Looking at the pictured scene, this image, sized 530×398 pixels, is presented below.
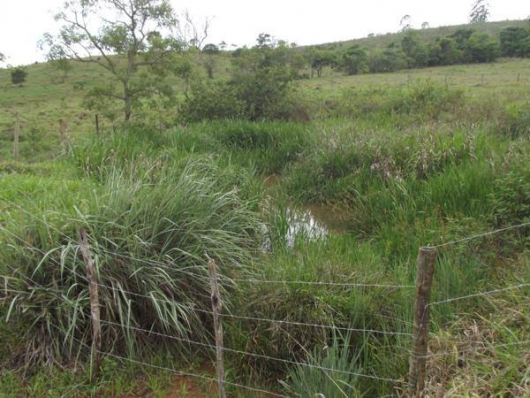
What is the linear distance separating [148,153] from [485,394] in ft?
21.9

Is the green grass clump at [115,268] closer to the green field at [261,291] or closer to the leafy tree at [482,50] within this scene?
the green field at [261,291]

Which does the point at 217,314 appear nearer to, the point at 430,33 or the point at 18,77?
the point at 18,77

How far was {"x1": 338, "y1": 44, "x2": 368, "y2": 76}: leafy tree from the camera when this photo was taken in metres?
34.6

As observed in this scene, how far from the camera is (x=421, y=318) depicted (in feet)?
7.32

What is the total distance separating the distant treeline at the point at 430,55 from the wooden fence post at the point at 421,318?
33354 millimetres

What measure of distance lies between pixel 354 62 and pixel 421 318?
34881 millimetres

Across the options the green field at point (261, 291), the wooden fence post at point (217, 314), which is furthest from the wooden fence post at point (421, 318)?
the wooden fence post at point (217, 314)

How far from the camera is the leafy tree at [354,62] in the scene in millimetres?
34566

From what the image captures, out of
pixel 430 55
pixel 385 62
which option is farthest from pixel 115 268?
pixel 430 55

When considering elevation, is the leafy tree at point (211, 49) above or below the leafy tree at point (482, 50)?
above

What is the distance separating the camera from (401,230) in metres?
5.42

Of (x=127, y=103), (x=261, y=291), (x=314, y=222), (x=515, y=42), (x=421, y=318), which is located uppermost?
(x=515, y=42)

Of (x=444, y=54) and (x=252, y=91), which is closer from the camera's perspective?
(x=252, y=91)

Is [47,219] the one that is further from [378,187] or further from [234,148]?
[234,148]
